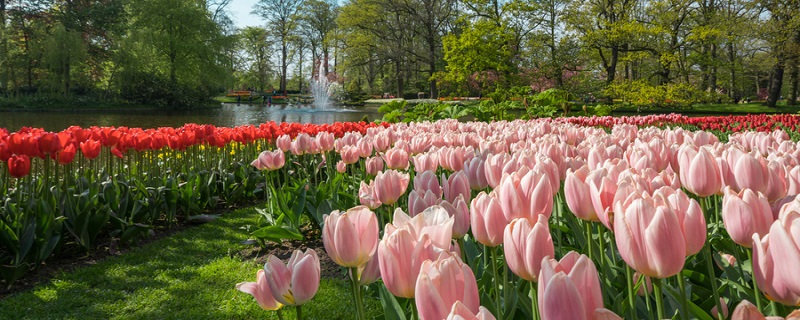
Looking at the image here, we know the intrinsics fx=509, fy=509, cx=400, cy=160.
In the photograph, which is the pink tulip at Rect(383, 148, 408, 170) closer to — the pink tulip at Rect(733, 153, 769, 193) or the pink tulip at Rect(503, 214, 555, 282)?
the pink tulip at Rect(733, 153, 769, 193)

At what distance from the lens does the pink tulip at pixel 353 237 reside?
104 cm

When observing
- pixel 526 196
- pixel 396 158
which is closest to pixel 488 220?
pixel 526 196

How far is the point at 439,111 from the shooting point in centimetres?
1202

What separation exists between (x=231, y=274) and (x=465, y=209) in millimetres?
2619

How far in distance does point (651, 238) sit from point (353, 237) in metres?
0.55

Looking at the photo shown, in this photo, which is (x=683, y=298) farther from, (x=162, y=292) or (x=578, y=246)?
(x=162, y=292)

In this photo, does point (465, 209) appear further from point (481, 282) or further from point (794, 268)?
point (794, 268)

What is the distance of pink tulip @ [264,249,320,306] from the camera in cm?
107

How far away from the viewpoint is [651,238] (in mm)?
826

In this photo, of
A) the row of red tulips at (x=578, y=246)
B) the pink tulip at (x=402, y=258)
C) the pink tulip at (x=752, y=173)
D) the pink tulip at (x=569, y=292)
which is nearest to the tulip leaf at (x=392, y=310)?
the row of red tulips at (x=578, y=246)

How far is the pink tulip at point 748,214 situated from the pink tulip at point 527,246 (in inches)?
15.6

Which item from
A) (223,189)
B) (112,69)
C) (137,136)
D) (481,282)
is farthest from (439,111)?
(112,69)

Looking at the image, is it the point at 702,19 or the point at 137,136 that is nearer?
the point at 137,136

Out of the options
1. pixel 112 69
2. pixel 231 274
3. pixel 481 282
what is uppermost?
pixel 112 69
